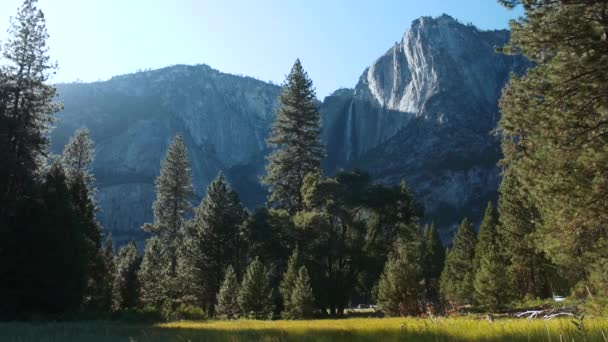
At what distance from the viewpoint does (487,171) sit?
480 feet

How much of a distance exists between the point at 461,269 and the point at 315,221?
2083 cm

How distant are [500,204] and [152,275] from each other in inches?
1301

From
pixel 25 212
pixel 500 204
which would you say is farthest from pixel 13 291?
pixel 500 204

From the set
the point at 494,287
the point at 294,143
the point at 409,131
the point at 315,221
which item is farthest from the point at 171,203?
the point at 409,131

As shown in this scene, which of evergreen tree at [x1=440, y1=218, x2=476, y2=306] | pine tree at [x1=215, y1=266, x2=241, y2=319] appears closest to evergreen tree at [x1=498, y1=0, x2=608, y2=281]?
pine tree at [x1=215, y1=266, x2=241, y2=319]

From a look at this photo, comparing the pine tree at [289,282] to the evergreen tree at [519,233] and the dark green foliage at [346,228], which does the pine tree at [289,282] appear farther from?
the evergreen tree at [519,233]

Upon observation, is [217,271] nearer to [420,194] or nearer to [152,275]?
[152,275]

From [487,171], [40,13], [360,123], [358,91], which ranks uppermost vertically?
[358,91]

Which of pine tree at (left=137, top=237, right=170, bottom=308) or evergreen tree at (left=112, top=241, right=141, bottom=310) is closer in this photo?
pine tree at (left=137, top=237, right=170, bottom=308)

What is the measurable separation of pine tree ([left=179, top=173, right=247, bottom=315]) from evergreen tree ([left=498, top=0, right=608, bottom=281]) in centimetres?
3245

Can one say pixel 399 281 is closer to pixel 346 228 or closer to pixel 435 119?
pixel 346 228

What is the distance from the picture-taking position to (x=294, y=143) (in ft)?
148

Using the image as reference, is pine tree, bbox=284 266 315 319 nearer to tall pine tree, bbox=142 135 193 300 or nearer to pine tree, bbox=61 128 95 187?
tall pine tree, bbox=142 135 193 300

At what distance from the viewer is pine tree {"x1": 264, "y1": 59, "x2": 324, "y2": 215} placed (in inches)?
1727
